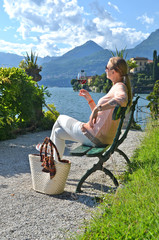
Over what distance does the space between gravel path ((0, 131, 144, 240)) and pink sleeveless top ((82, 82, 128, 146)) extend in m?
0.37

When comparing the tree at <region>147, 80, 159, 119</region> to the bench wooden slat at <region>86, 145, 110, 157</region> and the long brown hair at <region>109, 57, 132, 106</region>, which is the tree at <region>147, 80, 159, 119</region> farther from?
the bench wooden slat at <region>86, 145, 110, 157</region>

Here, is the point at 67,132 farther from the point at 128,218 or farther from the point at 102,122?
the point at 128,218

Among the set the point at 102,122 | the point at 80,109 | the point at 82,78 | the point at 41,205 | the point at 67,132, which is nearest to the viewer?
the point at 41,205

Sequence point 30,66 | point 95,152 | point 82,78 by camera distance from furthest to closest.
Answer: point 30,66 < point 82,78 < point 95,152

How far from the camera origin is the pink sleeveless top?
346cm

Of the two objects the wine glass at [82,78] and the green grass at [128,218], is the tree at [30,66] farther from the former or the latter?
the green grass at [128,218]

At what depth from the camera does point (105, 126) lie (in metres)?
3.53

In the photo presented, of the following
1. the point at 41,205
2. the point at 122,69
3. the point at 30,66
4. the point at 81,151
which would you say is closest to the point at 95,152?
the point at 81,151

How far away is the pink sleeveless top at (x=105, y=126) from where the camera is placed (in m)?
3.46

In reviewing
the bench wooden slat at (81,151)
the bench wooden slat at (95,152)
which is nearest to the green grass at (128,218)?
the bench wooden slat at (95,152)

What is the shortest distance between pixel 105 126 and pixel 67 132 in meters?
0.57

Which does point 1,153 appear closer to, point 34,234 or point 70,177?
point 70,177

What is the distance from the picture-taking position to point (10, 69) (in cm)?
749

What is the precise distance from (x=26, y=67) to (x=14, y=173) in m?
6.48
